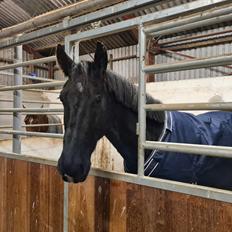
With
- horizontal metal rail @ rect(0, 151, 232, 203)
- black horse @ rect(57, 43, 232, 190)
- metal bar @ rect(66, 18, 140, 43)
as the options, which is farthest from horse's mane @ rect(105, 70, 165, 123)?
horizontal metal rail @ rect(0, 151, 232, 203)

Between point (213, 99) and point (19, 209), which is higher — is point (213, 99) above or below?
above

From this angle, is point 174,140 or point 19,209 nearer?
point 174,140

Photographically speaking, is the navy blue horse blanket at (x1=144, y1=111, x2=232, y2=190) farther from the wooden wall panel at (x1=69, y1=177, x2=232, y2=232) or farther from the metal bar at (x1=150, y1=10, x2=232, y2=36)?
the metal bar at (x1=150, y1=10, x2=232, y2=36)

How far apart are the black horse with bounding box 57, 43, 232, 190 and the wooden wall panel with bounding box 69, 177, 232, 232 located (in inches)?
5.6

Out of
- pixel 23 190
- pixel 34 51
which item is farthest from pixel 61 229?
pixel 34 51

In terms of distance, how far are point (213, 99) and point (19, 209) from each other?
6.87 ft

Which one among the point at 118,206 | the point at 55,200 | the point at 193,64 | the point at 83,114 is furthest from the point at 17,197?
the point at 193,64

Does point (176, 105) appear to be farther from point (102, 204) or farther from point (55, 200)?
point (55, 200)

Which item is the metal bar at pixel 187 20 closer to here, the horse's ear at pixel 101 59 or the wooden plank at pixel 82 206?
the horse's ear at pixel 101 59

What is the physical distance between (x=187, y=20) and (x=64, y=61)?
0.58 m

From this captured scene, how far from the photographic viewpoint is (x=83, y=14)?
1520 mm

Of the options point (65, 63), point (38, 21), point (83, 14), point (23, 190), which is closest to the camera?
point (65, 63)

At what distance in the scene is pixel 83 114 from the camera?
1.20 metres

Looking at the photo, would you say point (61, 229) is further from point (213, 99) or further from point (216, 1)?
point (213, 99)
